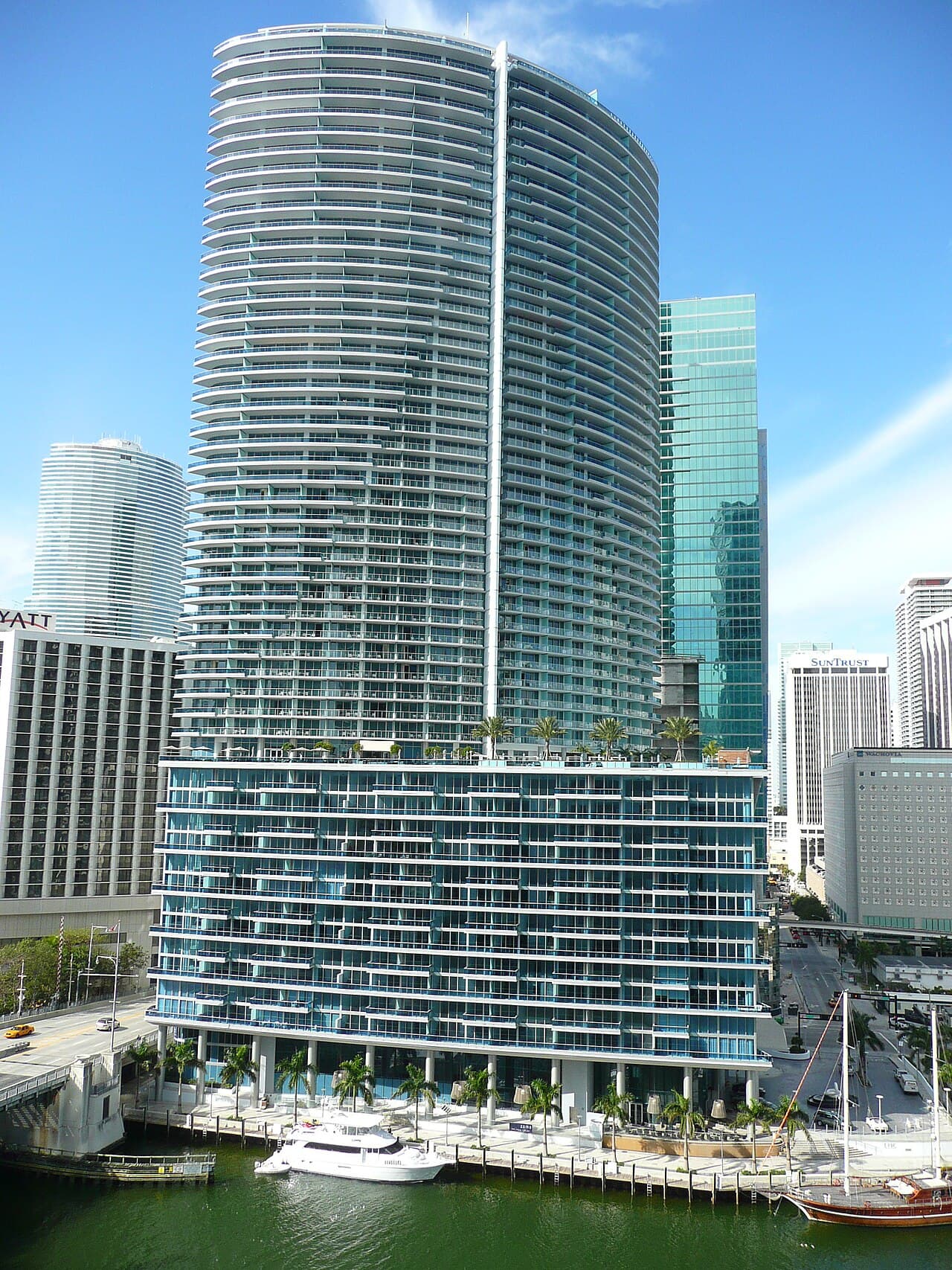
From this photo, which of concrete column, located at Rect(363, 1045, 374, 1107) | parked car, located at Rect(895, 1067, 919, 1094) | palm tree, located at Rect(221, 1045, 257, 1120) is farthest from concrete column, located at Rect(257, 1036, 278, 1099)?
parked car, located at Rect(895, 1067, 919, 1094)

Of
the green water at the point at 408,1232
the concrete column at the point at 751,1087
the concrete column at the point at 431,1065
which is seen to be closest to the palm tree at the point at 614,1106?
the green water at the point at 408,1232

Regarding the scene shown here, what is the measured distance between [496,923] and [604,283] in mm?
115953

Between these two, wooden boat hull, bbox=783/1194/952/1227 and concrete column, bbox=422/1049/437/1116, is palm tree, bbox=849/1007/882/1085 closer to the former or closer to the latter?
wooden boat hull, bbox=783/1194/952/1227

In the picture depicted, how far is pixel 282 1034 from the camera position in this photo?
108 meters

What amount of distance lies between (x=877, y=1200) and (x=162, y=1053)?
74.8 metres

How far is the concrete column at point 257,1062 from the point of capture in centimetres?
10762

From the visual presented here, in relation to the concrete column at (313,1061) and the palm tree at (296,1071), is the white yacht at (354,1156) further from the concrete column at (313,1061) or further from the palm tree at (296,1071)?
the concrete column at (313,1061)

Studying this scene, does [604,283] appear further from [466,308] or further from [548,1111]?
[548,1111]

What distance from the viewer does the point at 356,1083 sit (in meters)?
102

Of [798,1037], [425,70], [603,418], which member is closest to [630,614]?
[603,418]

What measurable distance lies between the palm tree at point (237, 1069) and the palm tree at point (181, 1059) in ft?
10.8

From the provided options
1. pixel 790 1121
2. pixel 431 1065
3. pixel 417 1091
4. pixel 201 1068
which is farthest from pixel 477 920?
pixel 790 1121

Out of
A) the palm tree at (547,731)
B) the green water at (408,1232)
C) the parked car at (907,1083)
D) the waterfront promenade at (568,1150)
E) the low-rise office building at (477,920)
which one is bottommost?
the green water at (408,1232)

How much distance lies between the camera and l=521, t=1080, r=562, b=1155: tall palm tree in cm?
9519
